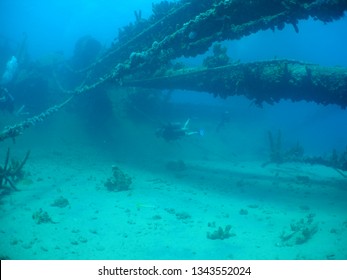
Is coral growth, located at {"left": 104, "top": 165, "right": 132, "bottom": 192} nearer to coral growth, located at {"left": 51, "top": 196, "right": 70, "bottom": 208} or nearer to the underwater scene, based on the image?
the underwater scene

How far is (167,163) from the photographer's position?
1327 centimetres

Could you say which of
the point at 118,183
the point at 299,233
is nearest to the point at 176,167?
the point at 118,183

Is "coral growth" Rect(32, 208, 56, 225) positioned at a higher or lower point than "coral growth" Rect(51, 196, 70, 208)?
lower

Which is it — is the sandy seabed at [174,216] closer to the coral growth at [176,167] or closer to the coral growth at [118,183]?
the coral growth at [118,183]

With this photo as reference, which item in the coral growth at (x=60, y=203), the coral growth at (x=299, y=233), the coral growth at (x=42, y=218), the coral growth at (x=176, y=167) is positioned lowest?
the coral growth at (x=299, y=233)

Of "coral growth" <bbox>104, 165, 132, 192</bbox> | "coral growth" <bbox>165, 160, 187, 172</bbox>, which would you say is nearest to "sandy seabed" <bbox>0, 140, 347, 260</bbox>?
"coral growth" <bbox>104, 165, 132, 192</bbox>

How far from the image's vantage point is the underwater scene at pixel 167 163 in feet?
20.7

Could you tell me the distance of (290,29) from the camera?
49.4 meters

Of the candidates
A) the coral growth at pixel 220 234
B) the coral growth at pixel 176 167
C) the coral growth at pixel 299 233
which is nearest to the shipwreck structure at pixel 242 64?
the coral growth at pixel 299 233

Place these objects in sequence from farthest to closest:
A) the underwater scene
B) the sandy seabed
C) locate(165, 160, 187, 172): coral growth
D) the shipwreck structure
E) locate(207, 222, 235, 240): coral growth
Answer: locate(165, 160, 187, 172): coral growth < the shipwreck structure < locate(207, 222, 235, 240): coral growth < the underwater scene < the sandy seabed

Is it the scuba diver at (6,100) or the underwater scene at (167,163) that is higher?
the scuba diver at (6,100)

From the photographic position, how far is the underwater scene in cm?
631
